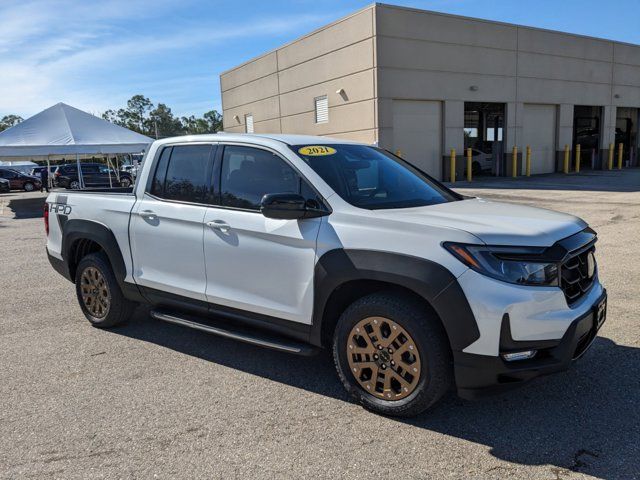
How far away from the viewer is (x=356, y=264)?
3379 millimetres

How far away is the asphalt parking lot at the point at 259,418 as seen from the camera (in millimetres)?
2955

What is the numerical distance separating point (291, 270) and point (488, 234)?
4.35ft

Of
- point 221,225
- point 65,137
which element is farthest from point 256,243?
point 65,137

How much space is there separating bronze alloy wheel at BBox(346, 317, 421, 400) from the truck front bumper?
29 cm

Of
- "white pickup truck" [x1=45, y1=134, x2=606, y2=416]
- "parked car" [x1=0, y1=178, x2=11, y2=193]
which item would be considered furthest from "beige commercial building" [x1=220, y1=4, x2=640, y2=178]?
"white pickup truck" [x1=45, y1=134, x2=606, y2=416]

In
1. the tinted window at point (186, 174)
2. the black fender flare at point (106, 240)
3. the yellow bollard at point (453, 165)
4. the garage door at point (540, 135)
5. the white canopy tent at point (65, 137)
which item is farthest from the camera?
the garage door at point (540, 135)

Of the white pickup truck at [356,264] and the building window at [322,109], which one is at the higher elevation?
the building window at [322,109]

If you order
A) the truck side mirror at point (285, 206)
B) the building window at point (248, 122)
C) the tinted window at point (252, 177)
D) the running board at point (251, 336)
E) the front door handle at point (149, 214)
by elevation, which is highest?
the building window at point (248, 122)

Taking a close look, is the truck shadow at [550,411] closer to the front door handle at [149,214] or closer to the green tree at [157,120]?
the front door handle at [149,214]

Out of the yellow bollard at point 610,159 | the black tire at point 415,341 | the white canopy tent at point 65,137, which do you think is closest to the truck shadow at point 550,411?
the black tire at point 415,341

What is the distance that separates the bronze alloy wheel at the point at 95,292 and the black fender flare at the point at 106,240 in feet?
0.90

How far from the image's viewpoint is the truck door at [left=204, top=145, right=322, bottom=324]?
3.67m

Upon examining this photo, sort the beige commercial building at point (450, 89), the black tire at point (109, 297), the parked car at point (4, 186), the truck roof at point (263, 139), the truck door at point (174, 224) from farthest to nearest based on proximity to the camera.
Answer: the parked car at point (4, 186)
the beige commercial building at point (450, 89)
the black tire at point (109, 297)
the truck door at point (174, 224)
the truck roof at point (263, 139)

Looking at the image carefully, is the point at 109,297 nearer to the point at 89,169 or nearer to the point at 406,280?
the point at 406,280
